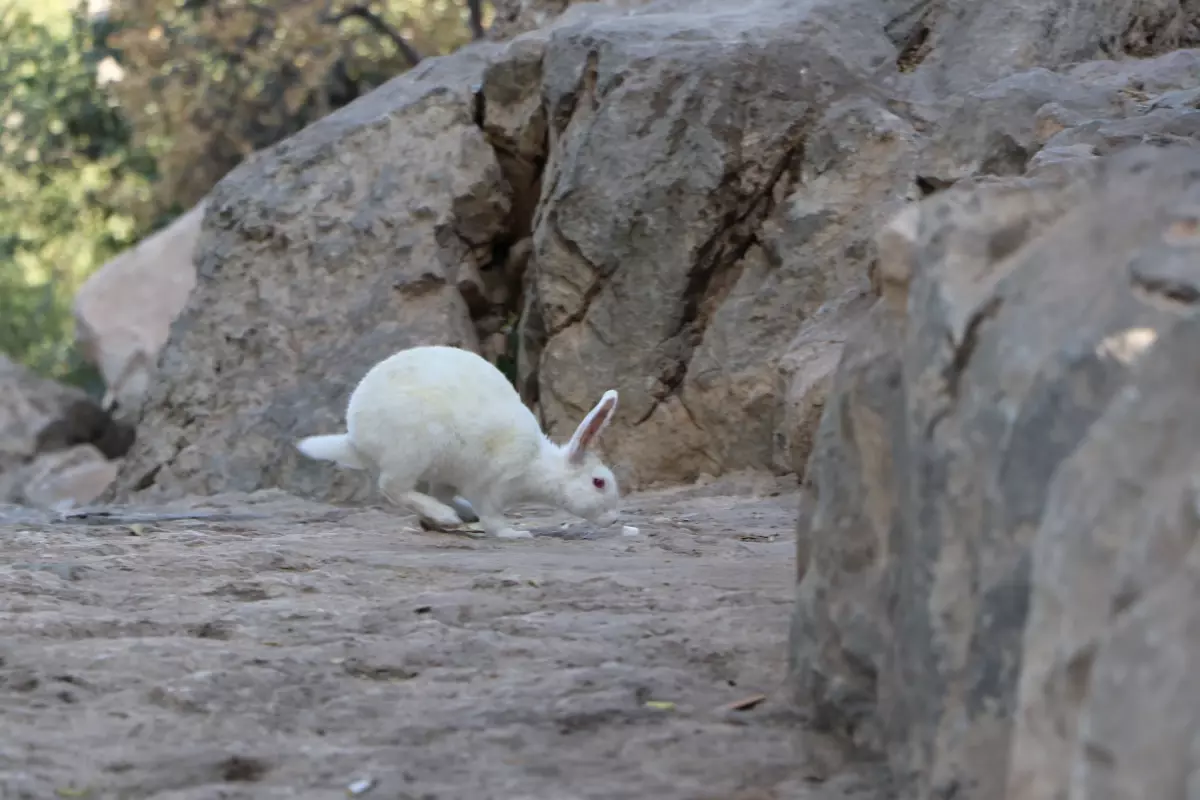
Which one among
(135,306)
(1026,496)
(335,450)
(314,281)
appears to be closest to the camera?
(1026,496)

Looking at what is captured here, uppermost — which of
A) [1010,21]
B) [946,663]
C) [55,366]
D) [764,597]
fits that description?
[1010,21]

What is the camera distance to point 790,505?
6512mm

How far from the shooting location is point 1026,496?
5.85 feet

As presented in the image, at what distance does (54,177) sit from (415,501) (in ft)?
46.2

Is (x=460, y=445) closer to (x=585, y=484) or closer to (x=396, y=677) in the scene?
(x=585, y=484)

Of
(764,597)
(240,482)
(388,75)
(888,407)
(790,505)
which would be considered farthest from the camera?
(388,75)

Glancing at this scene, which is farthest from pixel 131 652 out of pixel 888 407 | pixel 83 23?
pixel 83 23

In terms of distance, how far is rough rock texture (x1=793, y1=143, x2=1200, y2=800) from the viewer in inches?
60.6

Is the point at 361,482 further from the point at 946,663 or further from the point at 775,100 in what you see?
the point at 946,663

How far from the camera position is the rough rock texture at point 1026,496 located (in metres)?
1.54

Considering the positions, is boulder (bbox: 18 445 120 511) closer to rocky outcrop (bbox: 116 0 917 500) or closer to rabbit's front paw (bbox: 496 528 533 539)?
rocky outcrop (bbox: 116 0 917 500)

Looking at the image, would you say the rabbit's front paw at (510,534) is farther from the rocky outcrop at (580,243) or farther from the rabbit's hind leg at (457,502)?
the rocky outcrop at (580,243)

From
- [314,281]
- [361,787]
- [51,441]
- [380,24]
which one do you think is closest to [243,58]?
[380,24]

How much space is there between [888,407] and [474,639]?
4.00 ft
